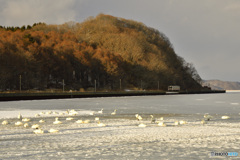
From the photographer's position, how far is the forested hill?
337 ft

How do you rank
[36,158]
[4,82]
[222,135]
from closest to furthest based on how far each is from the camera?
1. [36,158]
2. [222,135]
3. [4,82]

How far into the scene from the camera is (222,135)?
429 inches

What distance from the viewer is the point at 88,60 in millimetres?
131250

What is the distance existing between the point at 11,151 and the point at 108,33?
17135cm

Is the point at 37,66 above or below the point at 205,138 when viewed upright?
above

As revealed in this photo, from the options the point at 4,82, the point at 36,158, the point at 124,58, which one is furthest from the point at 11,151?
the point at 124,58

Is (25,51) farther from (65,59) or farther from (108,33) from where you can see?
(108,33)

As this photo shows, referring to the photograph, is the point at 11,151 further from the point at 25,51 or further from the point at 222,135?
the point at 25,51

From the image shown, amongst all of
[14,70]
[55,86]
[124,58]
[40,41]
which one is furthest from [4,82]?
[124,58]

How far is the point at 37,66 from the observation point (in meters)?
107

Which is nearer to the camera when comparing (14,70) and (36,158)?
(36,158)

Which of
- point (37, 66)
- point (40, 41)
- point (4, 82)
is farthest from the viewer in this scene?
point (40, 41)

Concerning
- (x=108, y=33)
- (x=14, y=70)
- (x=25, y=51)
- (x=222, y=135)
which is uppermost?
(x=108, y=33)

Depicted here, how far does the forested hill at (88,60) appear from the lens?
102781 millimetres
